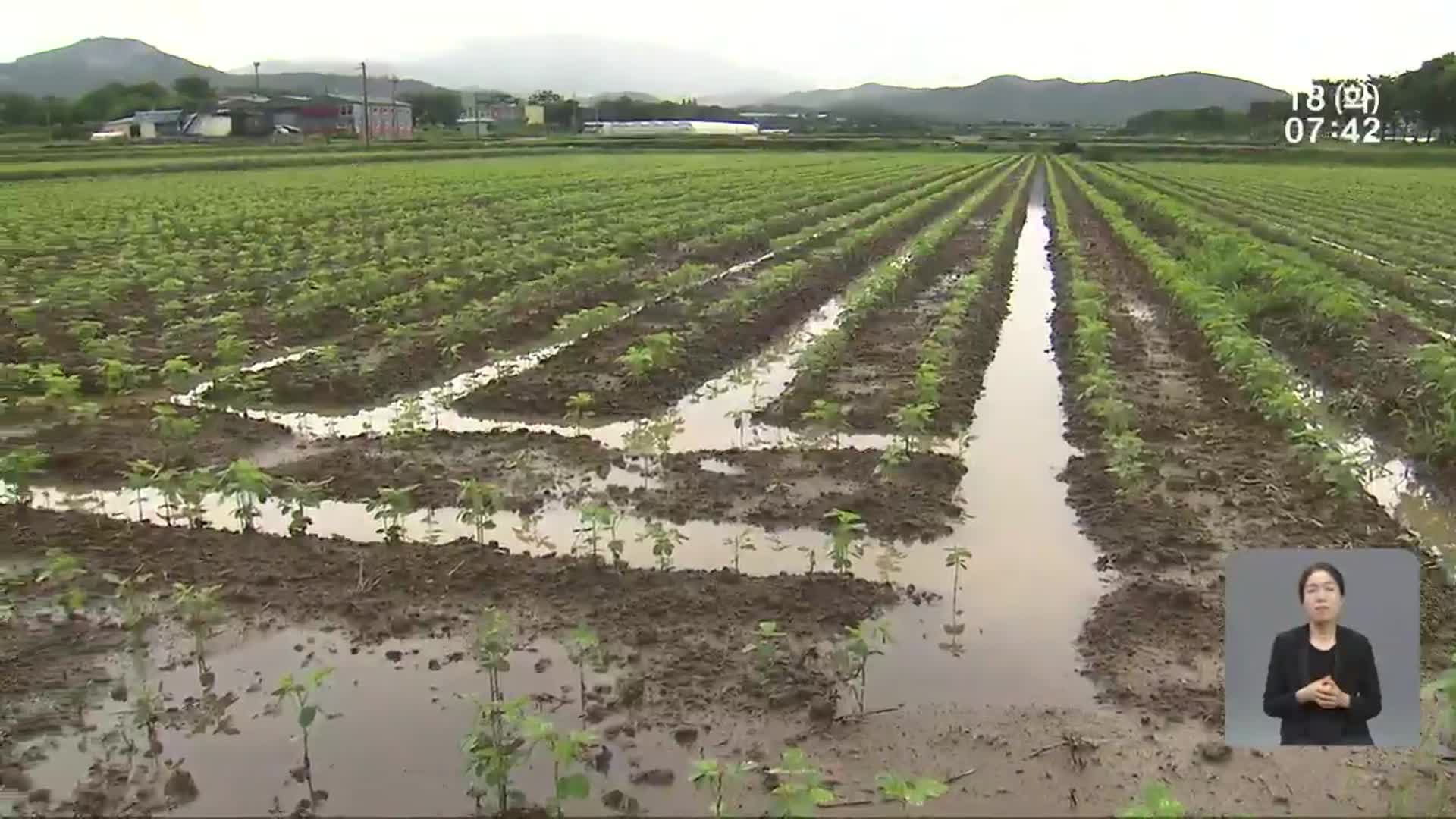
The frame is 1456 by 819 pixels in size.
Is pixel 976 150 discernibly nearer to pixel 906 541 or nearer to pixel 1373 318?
pixel 1373 318

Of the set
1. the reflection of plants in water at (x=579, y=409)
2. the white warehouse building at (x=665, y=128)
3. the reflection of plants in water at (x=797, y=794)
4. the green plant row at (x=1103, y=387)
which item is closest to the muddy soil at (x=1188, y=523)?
the green plant row at (x=1103, y=387)

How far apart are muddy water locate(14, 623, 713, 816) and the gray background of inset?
2090mm

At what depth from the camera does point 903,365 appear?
10.8 m

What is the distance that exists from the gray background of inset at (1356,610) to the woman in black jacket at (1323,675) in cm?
2

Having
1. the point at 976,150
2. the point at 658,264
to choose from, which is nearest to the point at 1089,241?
the point at 658,264

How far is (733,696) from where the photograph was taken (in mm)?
4656

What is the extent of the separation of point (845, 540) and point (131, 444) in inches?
213

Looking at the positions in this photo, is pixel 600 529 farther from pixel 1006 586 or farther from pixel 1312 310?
pixel 1312 310

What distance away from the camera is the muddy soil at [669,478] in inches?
269

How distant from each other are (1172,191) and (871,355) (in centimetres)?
2733

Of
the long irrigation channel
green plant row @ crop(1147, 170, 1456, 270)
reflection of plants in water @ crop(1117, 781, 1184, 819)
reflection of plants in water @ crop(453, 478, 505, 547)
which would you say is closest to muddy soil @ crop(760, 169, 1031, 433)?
the long irrigation channel

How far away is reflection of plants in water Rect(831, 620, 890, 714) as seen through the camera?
15.3 ft

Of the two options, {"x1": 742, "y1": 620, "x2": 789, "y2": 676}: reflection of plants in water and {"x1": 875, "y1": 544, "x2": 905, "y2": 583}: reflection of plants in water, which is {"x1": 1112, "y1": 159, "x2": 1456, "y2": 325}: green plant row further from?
{"x1": 742, "y1": 620, "x2": 789, "y2": 676}: reflection of plants in water

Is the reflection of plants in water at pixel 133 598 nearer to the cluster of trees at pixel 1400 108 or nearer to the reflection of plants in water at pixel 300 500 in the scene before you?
the reflection of plants in water at pixel 300 500
